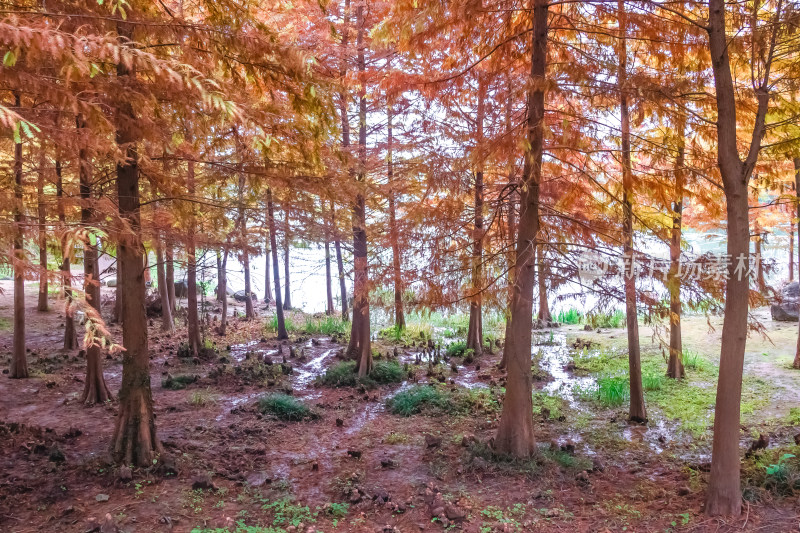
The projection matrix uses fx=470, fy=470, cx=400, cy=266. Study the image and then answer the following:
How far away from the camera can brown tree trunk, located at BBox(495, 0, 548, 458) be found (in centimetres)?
600

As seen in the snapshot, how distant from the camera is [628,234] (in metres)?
6.52

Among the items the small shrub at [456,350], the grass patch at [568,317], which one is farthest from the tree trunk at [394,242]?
the grass patch at [568,317]

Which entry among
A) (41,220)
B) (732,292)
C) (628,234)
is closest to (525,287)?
(628,234)

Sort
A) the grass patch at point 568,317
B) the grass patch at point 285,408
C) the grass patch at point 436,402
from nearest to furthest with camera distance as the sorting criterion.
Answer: the grass patch at point 285,408 < the grass patch at point 436,402 < the grass patch at point 568,317

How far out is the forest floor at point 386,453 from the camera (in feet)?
16.5

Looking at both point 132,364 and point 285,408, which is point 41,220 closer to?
point 132,364

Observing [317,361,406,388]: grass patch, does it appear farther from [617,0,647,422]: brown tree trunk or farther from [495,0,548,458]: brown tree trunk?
[617,0,647,422]: brown tree trunk

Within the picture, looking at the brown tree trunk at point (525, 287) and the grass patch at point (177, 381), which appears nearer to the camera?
the brown tree trunk at point (525, 287)

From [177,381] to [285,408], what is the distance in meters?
3.24

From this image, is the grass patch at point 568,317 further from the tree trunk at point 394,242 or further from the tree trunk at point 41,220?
the tree trunk at point 41,220

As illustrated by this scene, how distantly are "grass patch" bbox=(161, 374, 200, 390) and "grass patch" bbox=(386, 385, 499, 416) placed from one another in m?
4.57

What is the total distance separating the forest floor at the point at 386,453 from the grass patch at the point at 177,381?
5 centimetres

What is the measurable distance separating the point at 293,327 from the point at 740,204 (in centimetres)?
1490

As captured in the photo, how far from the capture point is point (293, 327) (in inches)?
687
